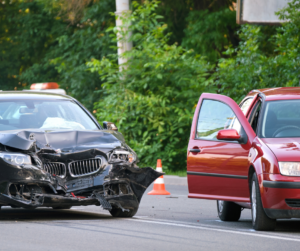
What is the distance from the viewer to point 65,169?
8.16 metres

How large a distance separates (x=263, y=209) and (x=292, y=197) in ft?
1.29

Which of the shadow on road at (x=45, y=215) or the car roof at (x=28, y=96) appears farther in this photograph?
the car roof at (x=28, y=96)

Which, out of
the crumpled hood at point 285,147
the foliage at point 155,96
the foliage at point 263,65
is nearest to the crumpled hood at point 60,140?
the crumpled hood at point 285,147

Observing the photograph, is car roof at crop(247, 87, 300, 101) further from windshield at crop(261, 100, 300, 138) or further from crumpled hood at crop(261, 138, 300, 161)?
crumpled hood at crop(261, 138, 300, 161)

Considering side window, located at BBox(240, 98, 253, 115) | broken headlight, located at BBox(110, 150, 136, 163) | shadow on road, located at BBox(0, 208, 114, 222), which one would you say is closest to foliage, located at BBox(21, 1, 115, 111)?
shadow on road, located at BBox(0, 208, 114, 222)

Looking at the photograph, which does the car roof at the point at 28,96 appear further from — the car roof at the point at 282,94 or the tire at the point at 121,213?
the car roof at the point at 282,94

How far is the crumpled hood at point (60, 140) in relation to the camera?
8.06 meters

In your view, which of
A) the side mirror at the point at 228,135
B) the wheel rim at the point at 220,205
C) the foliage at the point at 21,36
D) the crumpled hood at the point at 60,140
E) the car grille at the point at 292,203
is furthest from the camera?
the foliage at the point at 21,36

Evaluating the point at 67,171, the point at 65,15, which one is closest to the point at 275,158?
the point at 67,171

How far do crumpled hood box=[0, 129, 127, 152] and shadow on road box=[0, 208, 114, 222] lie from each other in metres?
0.94

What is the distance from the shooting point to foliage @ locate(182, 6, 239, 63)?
23.6 metres

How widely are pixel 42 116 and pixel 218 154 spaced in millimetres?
2560

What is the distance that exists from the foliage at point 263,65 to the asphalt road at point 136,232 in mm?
6431

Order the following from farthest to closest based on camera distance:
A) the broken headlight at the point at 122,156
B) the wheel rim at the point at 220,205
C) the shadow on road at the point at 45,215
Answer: the wheel rim at the point at 220,205
the shadow on road at the point at 45,215
the broken headlight at the point at 122,156
